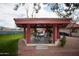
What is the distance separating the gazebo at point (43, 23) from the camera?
1967mm

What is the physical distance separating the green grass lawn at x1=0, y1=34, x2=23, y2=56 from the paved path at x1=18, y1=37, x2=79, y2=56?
1.6 inches

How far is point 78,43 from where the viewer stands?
6.48ft

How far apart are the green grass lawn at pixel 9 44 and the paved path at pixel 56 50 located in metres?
0.04

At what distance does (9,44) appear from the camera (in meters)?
1.98

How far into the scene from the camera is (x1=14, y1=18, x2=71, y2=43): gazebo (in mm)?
1967

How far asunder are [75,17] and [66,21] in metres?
0.09

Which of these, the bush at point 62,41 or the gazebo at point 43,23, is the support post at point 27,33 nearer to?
the gazebo at point 43,23

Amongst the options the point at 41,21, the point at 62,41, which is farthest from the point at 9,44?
the point at 62,41

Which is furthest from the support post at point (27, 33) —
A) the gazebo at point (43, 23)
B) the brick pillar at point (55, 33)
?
the brick pillar at point (55, 33)

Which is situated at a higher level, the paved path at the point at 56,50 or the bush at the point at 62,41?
the bush at the point at 62,41

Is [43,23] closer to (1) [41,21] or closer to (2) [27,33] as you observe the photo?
(1) [41,21]

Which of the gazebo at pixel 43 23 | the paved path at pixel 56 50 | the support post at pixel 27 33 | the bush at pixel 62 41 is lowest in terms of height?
the paved path at pixel 56 50

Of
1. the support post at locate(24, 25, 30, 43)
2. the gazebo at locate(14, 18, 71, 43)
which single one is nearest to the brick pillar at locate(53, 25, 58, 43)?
the gazebo at locate(14, 18, 71, 43)

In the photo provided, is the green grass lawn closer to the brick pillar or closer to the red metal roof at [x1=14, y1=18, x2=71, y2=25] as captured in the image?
the red metal roof at [x1=14, y1=18, x2=71, y2=25]
